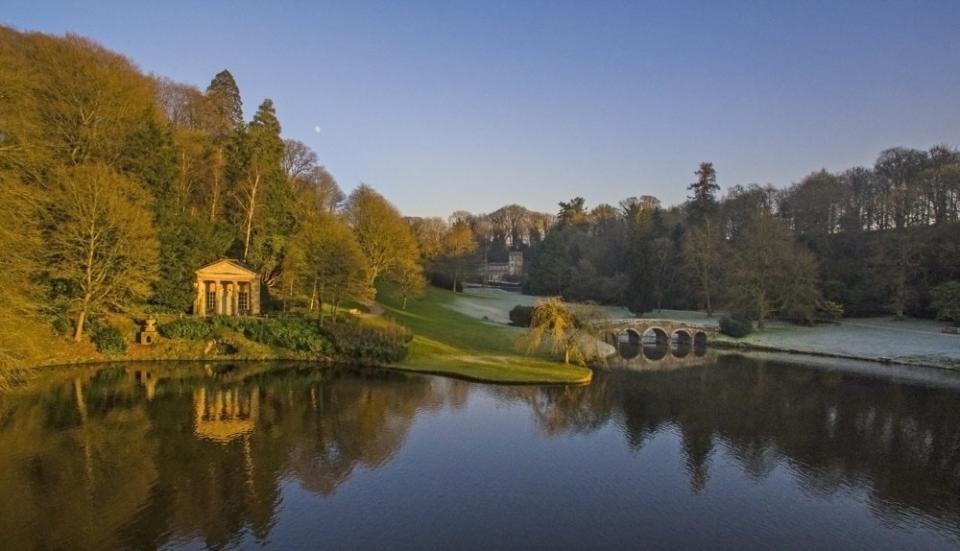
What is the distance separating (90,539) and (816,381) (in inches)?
1478

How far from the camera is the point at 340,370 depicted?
34.3m

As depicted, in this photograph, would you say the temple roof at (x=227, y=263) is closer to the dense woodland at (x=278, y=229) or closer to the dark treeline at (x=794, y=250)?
the dense woodland at (x=278, y=229)

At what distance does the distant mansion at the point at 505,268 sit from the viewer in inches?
4776

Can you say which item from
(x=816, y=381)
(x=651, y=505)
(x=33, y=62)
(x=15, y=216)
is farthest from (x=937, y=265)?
(x=33, y=62)

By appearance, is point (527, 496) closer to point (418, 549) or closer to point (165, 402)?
point (418, 549)

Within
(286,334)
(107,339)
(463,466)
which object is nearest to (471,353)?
(286,334)

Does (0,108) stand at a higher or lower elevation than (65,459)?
higher

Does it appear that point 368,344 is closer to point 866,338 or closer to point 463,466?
point 463,466

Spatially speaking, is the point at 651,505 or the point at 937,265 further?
the point at 937,265

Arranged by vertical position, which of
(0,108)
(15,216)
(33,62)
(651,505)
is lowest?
(651,505)

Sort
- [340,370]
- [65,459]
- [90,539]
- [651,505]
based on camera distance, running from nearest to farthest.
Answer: [90,539] < [651,505] < [65,459] < [340,370]

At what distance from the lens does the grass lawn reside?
32.4 metres

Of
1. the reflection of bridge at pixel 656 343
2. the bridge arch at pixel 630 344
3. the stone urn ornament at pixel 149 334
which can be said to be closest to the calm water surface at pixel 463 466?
the stone urn ornament at pixel 149 334

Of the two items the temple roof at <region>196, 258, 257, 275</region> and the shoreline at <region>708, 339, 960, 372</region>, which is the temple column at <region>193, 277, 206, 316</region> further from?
the shoreline at <region>708, 339, 960, 372</region>
